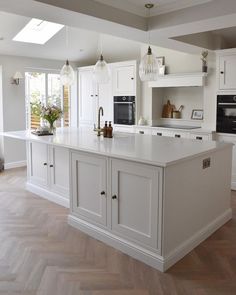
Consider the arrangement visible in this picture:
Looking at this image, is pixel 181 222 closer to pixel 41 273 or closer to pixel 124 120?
pixel 41 273

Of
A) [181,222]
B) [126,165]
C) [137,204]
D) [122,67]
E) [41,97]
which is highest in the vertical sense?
[122,67]

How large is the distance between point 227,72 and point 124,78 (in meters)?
2.11

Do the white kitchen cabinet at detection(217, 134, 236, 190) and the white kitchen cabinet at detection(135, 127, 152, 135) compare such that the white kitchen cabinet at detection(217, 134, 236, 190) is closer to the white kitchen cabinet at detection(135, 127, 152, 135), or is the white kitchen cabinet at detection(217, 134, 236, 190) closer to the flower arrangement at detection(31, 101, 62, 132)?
the white kitchen cabinet at detection(135, 127, 152, 135)

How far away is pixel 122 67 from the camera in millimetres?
6348

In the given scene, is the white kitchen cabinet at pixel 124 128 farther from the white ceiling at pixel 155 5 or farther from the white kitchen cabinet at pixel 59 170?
the white ceiling at pixel 155 5

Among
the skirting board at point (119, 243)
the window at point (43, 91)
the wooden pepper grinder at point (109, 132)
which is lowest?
the skirting board at point (119, 243)

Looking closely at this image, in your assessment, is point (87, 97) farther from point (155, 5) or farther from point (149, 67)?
point (149, 67)

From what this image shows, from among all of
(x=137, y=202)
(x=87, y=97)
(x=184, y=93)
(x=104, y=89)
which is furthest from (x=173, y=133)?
(x=137, y=202)

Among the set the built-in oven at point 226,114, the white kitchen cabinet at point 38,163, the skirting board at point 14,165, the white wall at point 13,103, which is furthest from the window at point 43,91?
the built-in oven at point 226,114

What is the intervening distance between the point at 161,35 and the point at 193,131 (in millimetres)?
1780

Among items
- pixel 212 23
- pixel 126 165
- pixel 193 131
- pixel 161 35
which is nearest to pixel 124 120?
pixel 193 131

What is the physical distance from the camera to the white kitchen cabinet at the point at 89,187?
3.14 metres

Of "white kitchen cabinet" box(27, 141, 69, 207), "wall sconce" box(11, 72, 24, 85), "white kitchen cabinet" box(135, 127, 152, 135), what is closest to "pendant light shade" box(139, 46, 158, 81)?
"white kitchen cabinet" box(27, 141, 69, 207)

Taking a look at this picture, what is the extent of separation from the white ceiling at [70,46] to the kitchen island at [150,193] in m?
2.67
